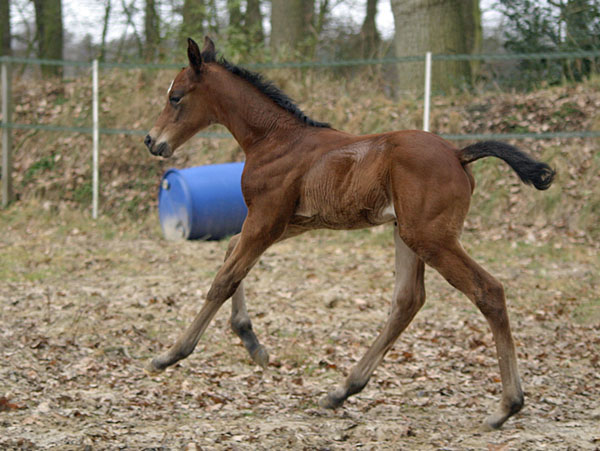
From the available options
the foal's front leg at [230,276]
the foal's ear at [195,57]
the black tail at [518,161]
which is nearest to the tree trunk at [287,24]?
the foal's ear at [195,57]

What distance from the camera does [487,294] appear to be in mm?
3971

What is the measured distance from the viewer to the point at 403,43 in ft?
42.8

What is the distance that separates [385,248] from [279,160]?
5.75m

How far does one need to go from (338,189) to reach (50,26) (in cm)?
1443

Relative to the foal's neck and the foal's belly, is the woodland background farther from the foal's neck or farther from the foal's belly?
the foal's neck

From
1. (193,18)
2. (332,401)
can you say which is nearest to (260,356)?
(332,401)

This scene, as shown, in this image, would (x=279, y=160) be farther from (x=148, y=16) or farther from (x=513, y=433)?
(x=148, y=16)

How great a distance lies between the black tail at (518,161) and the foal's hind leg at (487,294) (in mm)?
A: 545

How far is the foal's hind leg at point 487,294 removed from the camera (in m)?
3.97

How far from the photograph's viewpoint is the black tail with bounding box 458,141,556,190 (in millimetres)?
4129

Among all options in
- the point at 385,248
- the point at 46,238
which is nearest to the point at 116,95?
the point at 46,238

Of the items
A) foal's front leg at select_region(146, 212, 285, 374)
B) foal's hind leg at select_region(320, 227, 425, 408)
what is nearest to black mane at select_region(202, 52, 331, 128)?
foal's front leg at select_region(146, 212, 285, 374)

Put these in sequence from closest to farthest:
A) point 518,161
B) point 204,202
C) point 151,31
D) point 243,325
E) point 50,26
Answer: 1. point 518,161
2. point 243,325
3. point 204,202
4. point 50,26
5. point 151,31

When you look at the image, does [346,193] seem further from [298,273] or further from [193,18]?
[193,18]
